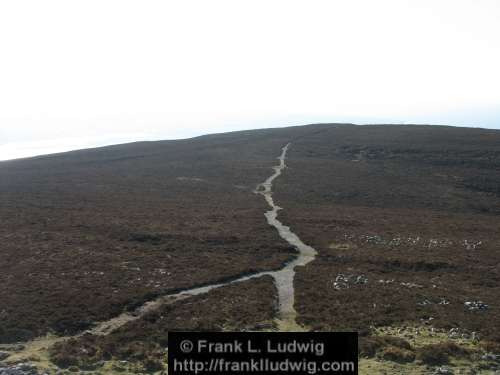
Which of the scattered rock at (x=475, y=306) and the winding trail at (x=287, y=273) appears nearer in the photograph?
the winding trail at (x=287, y=273)

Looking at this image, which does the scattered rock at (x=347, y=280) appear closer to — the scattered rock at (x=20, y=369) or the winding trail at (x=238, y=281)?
the winding trail at (x=238, y=281)

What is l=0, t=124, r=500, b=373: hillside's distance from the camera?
2127 cm

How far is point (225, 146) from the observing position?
116 m

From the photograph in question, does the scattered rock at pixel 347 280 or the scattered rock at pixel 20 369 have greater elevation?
the scattered rock at pixel 20 369

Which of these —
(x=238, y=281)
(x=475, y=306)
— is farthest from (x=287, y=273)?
(x=475, y=306)

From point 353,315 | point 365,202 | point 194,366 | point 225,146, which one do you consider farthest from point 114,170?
point 194,366

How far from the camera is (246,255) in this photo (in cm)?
3572

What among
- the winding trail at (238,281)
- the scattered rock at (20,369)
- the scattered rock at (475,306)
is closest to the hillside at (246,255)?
the scattered rock at (475,306)

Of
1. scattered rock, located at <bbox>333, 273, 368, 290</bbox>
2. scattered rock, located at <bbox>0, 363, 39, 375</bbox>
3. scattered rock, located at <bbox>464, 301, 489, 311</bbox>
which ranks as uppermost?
scattered rock, located at <bbox>0, 363, 39, 375</bbox>

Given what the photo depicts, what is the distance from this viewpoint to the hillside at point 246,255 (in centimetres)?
2127

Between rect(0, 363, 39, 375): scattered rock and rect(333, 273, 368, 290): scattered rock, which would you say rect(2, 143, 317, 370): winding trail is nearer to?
rect(0, 363, 39, 375): scattered rock

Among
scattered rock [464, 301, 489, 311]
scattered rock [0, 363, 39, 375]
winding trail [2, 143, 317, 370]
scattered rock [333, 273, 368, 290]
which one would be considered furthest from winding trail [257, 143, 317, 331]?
scattered rock [0, 363, 39, 375]

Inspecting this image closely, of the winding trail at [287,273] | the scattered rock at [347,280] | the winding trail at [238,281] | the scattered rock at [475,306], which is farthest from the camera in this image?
the scattered rock at [347,280]

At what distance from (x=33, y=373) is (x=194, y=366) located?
886 cm
